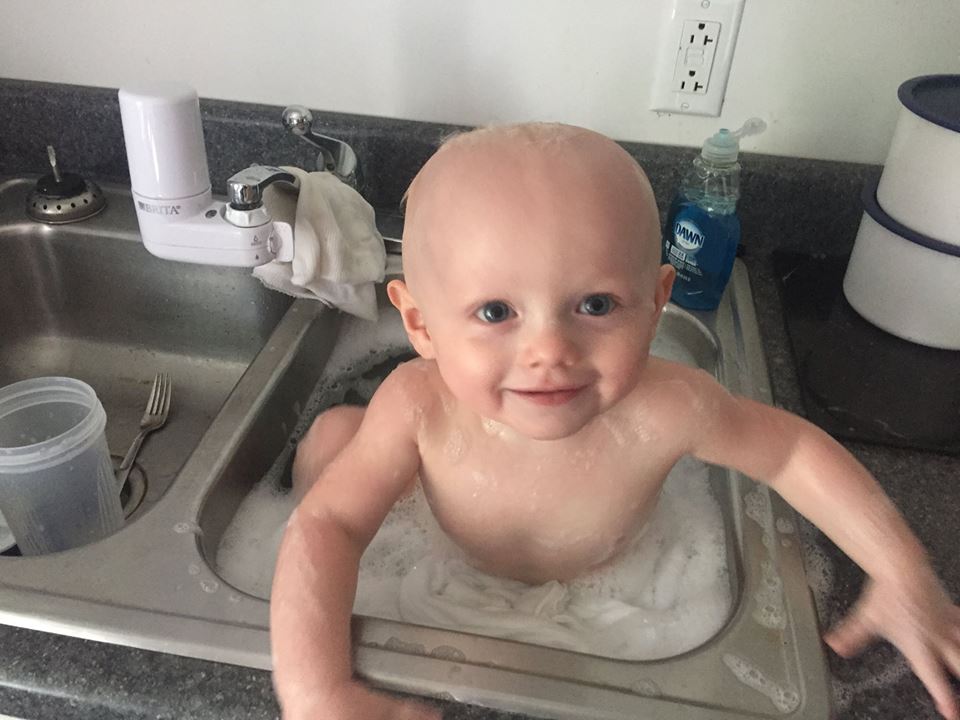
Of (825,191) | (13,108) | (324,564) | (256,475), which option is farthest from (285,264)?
(825,191)

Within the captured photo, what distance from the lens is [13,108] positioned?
0.94 metres

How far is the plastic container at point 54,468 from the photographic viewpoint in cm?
63

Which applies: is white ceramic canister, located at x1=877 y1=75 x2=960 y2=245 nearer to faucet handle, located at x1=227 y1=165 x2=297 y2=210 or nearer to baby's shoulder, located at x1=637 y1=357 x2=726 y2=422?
baby's shoulder, located at x1=637 y1=357 x2=726 y2=422

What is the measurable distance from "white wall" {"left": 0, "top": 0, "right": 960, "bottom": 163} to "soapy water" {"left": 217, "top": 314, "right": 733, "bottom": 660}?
0.40 meters

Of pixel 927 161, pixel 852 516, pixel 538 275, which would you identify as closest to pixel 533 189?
pixel 538 275

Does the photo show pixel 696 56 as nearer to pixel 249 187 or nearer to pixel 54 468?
pixel 249 187

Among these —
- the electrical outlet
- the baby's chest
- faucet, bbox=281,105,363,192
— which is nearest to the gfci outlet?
the electrical outlet

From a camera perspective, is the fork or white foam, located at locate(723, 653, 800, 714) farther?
the fork

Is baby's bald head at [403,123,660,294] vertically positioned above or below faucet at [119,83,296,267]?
above

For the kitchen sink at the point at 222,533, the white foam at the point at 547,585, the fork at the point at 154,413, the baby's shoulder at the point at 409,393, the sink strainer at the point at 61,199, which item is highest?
the baby's shoulder at the point at 409,393

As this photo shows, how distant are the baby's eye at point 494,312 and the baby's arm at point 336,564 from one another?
0.45 ft

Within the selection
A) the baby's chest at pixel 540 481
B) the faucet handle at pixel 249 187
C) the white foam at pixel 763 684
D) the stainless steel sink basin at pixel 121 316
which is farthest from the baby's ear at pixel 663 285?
the stainless steel sink basin at pixel 121 316

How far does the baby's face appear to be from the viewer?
0.46 m

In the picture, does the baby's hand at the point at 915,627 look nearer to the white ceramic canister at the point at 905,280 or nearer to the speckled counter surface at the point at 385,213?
the speckled counter surface at the point at 385,213
